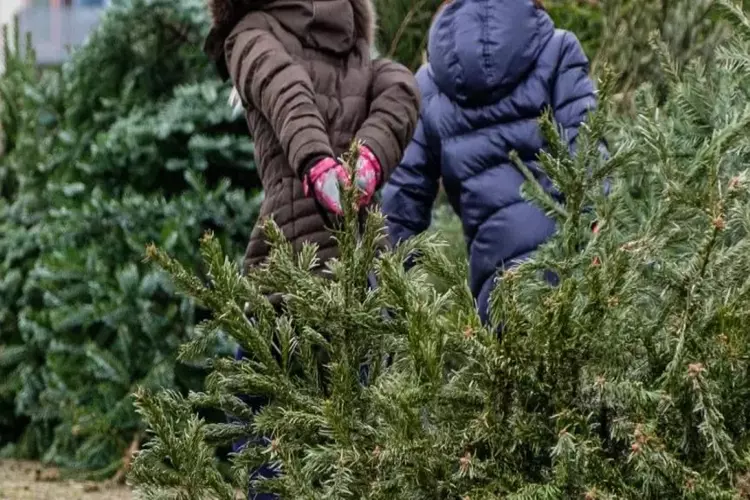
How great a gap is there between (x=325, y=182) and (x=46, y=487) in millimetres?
2836

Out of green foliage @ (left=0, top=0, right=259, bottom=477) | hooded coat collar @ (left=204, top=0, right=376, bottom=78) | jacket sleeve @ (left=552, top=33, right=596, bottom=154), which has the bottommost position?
green foliage @ (left=0, top=0, right=259, bottom=477)

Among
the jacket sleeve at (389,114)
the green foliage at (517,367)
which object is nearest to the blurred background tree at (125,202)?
the jacket sleeve at (389,114)

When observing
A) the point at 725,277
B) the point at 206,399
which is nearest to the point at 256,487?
the point at 206,399

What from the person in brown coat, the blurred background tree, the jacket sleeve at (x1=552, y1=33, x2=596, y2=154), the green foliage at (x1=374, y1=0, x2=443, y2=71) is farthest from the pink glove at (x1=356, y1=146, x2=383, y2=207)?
the green foliage at (x1=374, y1=0, x2=443, y2=71)

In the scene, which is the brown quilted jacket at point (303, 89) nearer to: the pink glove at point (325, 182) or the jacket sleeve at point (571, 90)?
the pink glove at point (325, 182)

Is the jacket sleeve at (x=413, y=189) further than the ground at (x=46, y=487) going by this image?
No

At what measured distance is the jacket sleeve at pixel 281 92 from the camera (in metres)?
3.45

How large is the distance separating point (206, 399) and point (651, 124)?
860 mm

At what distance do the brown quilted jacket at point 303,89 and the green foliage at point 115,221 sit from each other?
199 cm

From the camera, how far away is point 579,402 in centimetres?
212

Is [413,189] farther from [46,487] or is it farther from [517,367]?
[517,367]

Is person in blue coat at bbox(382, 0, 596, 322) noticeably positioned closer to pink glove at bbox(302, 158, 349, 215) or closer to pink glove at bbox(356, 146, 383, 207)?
pink glove at bbox(356, 146, 383, 207)

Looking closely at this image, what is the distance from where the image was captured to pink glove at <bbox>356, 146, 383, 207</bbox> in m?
3.46

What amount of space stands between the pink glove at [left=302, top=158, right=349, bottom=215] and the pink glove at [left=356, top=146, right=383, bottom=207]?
7cm
